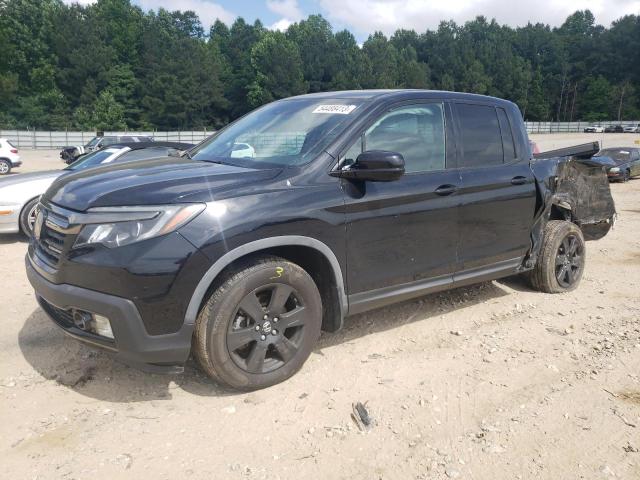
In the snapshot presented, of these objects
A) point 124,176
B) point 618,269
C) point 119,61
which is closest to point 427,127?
point 124,176

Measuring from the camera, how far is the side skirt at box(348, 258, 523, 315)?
12.2ft

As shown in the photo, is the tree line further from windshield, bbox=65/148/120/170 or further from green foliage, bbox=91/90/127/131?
windshield, bbox=65/148/120/170

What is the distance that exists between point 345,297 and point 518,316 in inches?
78.4

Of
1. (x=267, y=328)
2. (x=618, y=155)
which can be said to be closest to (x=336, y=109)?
(x=267, y=328)

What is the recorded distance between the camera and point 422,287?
4039mm

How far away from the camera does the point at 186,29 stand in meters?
107

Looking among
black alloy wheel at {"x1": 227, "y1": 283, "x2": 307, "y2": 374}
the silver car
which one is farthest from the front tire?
the silver car

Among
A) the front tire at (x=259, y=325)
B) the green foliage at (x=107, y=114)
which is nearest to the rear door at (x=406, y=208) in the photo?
the front tire at (x=259, y=325)

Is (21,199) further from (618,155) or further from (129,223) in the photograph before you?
(618,155)

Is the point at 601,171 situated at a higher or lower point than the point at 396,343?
higher

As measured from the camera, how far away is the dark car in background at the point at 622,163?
18688 millimetres

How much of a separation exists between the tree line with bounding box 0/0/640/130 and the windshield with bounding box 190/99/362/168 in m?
64.9

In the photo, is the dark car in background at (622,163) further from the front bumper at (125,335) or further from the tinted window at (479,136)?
the front bumper at (125,335)

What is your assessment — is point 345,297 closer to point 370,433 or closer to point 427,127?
point 370,433
